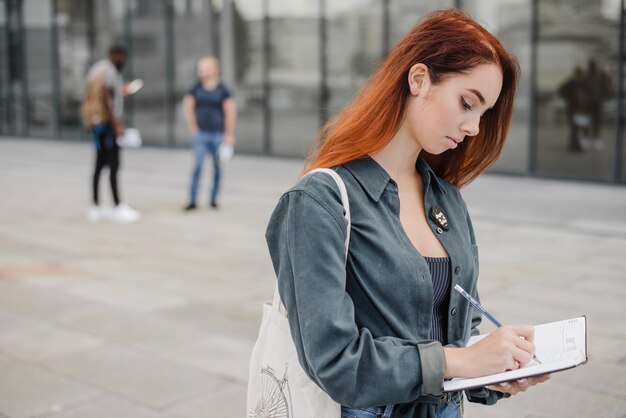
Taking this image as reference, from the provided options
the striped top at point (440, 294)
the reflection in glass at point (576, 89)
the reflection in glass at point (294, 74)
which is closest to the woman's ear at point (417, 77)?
the striped top at point (440, 294)

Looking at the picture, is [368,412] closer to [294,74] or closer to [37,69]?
[294,74]

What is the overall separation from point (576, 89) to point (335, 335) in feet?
38.3

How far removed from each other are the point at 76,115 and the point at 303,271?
62.4 ft

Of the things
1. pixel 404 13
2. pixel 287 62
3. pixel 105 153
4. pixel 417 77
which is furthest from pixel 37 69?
pixel 417 77

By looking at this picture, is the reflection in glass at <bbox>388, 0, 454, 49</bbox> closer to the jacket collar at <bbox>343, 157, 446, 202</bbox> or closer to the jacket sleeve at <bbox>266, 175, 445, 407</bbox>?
A: the jacket collar at <bbox>343, 157, 446, 202</bbox>

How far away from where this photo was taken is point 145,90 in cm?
1825

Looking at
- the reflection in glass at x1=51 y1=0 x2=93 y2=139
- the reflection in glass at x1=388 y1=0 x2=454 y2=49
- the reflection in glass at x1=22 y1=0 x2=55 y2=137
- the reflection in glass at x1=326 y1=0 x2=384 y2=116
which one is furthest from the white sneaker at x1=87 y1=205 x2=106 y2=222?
the reflection in glass at x1=22 y1=0 x2=55 y2=137

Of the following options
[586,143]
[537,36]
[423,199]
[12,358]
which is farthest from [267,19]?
[423,199]

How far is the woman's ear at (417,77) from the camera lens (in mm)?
1692

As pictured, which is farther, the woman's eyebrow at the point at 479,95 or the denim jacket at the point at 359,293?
the woman's eyebrow at the point at 479,95

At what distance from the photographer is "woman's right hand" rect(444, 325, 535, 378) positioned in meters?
1.57

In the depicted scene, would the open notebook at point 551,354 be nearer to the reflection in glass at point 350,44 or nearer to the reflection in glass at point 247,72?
the reflection in glass at point 350,44

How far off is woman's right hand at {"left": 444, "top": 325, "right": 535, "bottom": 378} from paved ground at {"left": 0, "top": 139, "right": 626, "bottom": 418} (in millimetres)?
2489

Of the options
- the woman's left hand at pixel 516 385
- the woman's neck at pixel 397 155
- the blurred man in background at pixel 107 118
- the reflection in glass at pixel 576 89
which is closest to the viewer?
the woman's left hand at pixel 516 385
